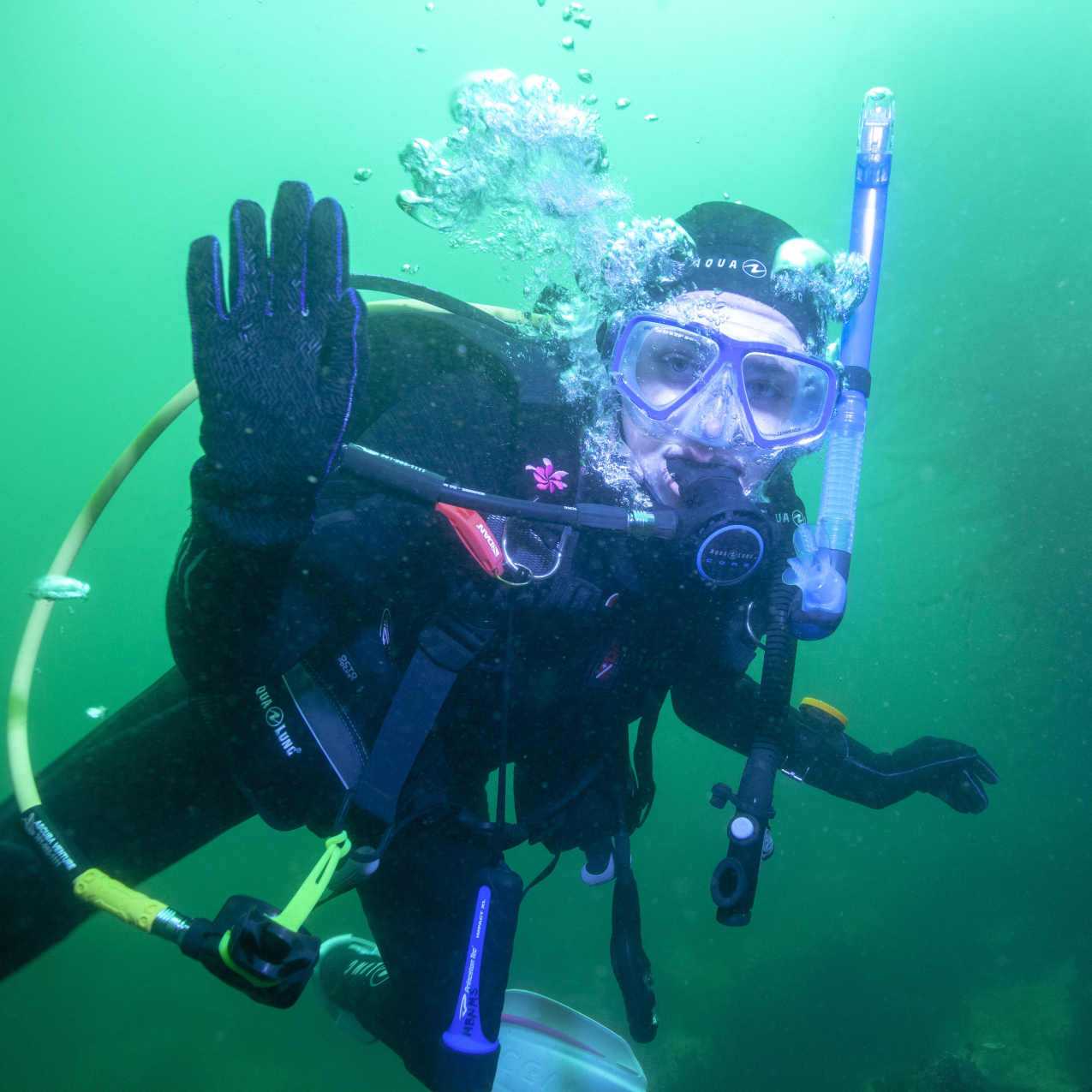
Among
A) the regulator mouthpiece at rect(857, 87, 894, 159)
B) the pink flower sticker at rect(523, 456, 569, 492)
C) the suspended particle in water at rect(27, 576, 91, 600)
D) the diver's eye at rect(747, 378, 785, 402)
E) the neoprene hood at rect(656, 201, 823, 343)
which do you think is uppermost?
the regulator mouthpiece at rect(857, 87, 894, 159)

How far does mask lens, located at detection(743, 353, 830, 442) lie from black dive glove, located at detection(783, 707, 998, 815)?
5.42 ft

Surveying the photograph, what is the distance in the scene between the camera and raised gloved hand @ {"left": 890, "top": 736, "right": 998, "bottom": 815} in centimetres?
313

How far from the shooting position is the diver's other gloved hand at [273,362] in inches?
50.6

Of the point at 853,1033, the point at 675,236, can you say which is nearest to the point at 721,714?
the point at 675,236

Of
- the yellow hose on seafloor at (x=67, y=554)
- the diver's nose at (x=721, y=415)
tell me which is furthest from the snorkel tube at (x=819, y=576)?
the yellow hose on seafloor at (x=67, y=554)

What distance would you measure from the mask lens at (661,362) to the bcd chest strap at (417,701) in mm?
1247

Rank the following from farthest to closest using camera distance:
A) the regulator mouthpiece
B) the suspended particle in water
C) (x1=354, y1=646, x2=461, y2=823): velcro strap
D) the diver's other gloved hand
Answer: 1. the regulator mouthpiece
2. the suspended particle in water
3. (x1=354, y1=646, x2=461, y2=823): velcro strap
4. the diver's other gloved hand

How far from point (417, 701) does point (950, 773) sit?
3175 mm

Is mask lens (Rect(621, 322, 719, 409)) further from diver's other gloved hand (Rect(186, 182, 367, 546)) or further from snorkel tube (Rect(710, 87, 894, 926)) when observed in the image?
diver's other gloved hand (Rect(186, 182, 367, 546))

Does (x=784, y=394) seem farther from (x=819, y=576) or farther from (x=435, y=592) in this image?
(x=435, y=592)

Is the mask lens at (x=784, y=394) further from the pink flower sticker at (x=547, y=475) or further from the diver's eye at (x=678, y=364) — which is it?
the pink flower sticker at (x=547, y=475)

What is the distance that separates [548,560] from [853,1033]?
11.3 metres

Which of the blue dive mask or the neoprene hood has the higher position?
the neoprene hood

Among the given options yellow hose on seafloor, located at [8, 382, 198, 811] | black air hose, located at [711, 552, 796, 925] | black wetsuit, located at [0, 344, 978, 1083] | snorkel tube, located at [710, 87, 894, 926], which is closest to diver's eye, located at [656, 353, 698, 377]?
black wetsuit, located at [0, 344, 978, 1083]
